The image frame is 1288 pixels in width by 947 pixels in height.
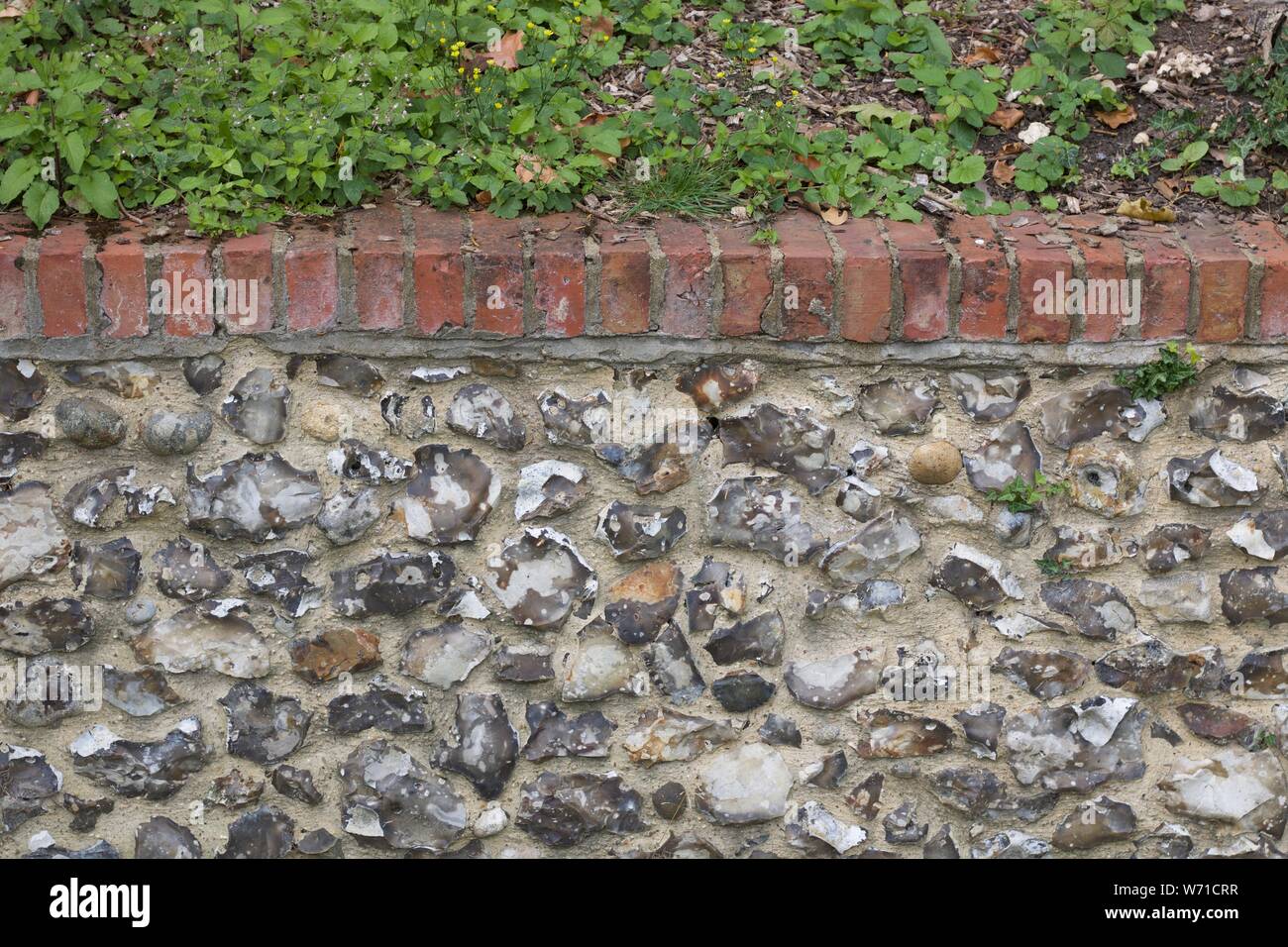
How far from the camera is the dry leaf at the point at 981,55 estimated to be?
3.20m

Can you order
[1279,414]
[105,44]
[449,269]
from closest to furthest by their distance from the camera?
[449,269] → [1279,414] → [105,44]

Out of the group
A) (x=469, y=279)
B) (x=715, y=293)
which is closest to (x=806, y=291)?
(x=715, y=293)

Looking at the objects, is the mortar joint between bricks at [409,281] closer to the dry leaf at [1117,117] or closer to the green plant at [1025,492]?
the green plant at [1025,492]

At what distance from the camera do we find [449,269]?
2.54m

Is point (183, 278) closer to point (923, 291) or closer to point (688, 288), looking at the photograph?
point (688, 288)

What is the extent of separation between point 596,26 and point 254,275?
116 centimetres

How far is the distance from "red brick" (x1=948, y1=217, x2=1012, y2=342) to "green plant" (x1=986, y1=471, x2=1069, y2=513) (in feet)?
1.04

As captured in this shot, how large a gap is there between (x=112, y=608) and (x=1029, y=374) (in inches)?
77.9

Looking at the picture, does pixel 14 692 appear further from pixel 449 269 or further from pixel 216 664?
pixel 449 269

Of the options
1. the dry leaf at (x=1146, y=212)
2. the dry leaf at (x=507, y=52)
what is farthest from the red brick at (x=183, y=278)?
the dry leaf at (x=1146, y=212)

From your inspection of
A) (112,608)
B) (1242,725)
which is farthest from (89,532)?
(1242,725)

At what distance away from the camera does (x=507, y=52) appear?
3.02 meters

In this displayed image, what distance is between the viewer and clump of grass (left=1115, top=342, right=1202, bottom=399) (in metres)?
2.65

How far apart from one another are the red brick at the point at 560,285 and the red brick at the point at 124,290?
770mm
